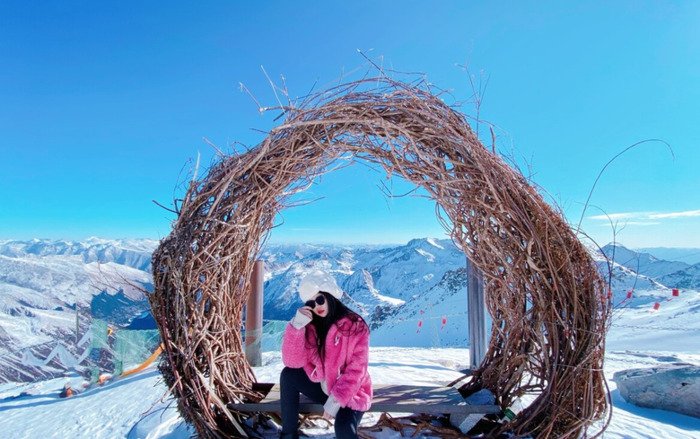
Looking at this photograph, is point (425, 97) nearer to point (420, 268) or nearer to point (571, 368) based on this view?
point (571, 368)

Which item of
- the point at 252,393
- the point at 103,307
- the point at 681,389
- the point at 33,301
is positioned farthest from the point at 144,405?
the point at 33,301

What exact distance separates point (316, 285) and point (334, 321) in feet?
0.78

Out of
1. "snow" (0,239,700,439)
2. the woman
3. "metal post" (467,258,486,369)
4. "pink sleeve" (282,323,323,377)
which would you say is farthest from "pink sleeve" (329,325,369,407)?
"metal post" (467,258,486,369)

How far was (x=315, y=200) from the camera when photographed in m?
2.68

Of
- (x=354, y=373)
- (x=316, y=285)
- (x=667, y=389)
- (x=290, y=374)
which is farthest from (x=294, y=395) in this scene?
(x=667, y=389)

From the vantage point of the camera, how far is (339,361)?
2.13 metres

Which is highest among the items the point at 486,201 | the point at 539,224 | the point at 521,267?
the point at 486,201

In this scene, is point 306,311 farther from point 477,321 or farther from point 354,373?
point 477,321

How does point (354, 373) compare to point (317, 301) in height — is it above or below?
below

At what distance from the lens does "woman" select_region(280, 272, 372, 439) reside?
206 cm

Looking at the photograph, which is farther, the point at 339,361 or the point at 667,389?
the point at 667,389

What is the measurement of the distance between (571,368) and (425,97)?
1.70m

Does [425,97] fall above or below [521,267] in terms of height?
above

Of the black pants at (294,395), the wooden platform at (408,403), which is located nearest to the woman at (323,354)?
the black pants at (294,395)
